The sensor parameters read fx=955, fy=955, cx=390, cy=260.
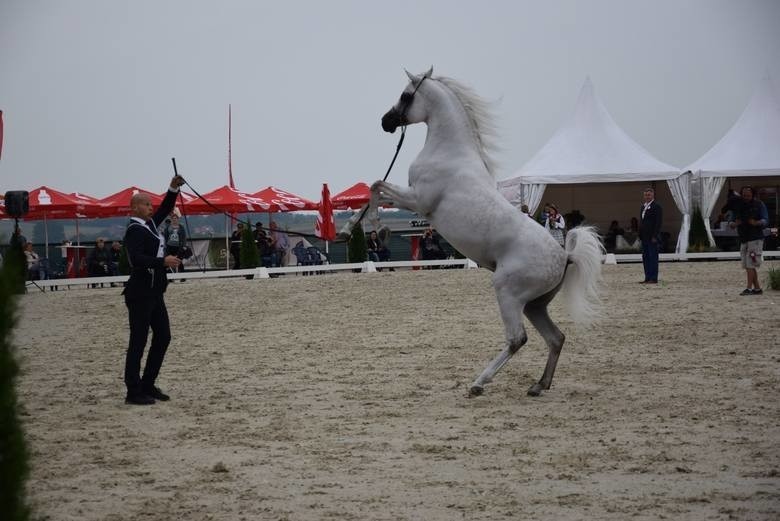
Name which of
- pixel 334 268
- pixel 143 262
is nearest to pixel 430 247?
pixel 334 268

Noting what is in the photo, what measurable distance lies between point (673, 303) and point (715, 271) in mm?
6829

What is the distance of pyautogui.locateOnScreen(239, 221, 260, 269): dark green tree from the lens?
22.5m

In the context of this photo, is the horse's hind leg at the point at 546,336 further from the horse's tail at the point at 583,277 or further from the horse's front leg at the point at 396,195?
the horse's front leg at the point at 396,195

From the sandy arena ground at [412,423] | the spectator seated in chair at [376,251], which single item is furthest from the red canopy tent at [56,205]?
the sandy arena ground at [412,423]

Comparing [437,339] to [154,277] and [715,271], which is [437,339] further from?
[715,271]

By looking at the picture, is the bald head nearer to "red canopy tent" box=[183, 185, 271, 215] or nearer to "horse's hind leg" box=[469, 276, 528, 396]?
"horse's hind leg" box=[469, 276, 528, 396]

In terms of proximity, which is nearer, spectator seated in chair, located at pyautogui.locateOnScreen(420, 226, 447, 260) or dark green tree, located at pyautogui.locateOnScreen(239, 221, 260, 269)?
dark green tree, located at pyautogui.locateOnScreen(239, 221, 260, 269)

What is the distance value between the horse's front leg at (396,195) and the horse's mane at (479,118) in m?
0.70

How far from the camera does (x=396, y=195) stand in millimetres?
7598

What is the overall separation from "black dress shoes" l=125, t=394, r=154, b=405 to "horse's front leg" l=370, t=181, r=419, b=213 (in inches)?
94.1

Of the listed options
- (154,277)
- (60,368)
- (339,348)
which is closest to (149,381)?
(154,277)

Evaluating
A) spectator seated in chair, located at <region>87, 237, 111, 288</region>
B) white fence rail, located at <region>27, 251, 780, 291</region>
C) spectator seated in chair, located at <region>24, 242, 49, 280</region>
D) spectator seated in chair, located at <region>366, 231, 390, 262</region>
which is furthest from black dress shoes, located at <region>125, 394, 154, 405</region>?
spectator seated in chair, located at <region>366, 231, 390, 262</region>

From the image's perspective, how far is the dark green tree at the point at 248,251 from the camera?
22.5m

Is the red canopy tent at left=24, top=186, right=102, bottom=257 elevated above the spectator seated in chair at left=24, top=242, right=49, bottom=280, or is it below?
above
